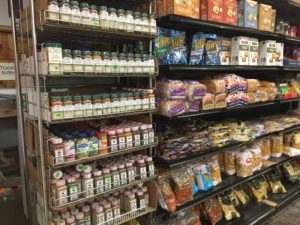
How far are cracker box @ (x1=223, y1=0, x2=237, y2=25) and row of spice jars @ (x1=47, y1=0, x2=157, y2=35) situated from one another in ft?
2.56

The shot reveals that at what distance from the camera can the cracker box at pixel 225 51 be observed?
2455 millimetres

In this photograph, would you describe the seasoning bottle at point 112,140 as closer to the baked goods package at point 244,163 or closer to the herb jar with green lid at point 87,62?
the herb jar with green lid at point 87,62

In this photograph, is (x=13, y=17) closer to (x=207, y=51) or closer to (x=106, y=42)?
(x=106, y=42)

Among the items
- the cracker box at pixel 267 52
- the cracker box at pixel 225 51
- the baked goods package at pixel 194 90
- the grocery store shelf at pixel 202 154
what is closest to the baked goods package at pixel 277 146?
the grocery store shelf at pixel 202 154

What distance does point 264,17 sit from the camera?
2650 mm

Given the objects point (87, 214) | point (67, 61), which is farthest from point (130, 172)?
point (67, 61)

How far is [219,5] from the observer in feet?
7.25

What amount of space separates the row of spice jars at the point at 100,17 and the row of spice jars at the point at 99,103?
423mm

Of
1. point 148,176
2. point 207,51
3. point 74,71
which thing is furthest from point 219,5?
point 148,176

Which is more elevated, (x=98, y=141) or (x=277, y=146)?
(x=98, y=141)

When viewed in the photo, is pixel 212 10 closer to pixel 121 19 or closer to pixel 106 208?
pixel 121 19

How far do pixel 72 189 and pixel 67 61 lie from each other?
2.56 ft

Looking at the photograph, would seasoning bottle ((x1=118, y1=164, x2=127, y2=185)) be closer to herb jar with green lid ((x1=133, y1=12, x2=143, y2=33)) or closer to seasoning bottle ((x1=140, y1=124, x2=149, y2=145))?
seasoning bottle ((x1=140, y1=124, x2=149, y2=145))

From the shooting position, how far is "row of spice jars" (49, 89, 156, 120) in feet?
5.03
